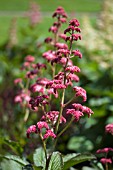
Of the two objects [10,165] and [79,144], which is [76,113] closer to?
[10,165]

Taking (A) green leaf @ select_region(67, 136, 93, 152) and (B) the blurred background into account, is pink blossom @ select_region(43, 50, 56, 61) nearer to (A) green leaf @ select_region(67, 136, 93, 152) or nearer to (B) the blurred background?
(B) the blurred background

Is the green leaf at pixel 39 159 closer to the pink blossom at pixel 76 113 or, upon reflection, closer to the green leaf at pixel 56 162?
the green leaf at pixel 56 162

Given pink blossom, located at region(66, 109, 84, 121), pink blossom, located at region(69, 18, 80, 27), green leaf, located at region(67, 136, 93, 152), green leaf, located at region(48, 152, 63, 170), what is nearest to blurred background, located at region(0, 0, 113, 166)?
green leaf, located at region(67, 136, 93, 152)

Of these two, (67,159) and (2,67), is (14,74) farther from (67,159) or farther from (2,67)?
(67,159)

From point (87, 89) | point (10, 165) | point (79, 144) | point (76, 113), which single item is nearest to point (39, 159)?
point (10, 165)

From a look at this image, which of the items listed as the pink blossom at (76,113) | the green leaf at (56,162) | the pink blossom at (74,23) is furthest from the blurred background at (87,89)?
the pink blossom at (74,23)

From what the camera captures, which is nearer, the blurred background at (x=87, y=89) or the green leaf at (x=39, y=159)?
the green leaf at (x=39, y=159)

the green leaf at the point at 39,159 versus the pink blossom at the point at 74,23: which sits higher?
the pink blossom at the point at 74,23

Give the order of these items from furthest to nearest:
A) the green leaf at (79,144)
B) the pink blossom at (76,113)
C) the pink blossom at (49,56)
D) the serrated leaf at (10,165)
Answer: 1. the green leaf at (79,144)
2. the pink blossom at (49,56)
3. the serrated leaf at (10,165)
4. the pink blossom at (76,113)
